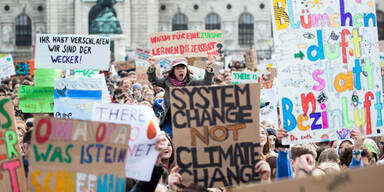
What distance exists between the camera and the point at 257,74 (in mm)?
12148

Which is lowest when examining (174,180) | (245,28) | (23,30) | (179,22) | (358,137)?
(174,180)

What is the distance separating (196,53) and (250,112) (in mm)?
6113

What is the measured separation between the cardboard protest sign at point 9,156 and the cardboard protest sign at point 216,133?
1.09 m

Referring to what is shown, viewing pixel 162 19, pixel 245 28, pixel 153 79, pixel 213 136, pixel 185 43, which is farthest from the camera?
pixel 245 28

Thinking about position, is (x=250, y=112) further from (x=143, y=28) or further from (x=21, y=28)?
(x=21, y=28)

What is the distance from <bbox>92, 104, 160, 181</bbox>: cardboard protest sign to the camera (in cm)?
486

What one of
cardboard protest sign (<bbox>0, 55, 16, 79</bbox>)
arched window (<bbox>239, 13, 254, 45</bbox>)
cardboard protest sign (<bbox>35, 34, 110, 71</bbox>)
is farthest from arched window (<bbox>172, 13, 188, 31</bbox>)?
cardboard protest sign (<bbox>35, 34, 110, 71</bbox>)

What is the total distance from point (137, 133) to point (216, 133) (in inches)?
22.4

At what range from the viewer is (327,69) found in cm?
588

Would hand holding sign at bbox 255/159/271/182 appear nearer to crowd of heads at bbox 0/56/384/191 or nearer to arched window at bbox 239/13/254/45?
crowd of heads at bbox 0/56/384/191

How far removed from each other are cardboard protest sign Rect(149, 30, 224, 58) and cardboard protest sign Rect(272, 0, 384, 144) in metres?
4.62

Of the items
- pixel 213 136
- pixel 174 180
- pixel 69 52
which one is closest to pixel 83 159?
pixel 174 180

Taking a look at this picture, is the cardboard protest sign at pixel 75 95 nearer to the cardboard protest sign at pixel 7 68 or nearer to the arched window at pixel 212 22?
the cardboard protest sign at pixel 7 68

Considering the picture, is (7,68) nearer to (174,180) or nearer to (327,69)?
(327,69)
